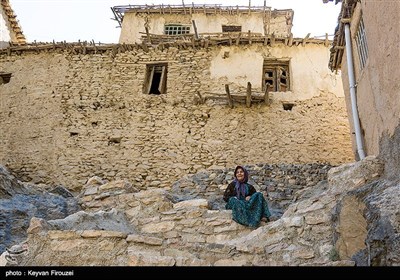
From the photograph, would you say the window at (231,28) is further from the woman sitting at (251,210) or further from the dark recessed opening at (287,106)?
the woman sitting at (251,210)

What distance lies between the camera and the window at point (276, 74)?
14.0m

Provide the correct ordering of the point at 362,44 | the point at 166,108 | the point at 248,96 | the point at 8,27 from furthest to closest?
the point at 8,27, the point at 166,108, the point at 248,96, the point at 362,44

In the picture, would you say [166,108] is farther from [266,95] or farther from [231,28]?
[231,28]

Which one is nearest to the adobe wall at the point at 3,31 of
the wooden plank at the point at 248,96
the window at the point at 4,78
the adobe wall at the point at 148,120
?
the window at the point at 4,78

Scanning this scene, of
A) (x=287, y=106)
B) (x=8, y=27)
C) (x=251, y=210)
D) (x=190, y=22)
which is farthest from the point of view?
(x=190, y=22)

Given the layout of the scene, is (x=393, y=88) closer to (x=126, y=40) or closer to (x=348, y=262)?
(x=348, y=262)

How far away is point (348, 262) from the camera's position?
14.3 feet

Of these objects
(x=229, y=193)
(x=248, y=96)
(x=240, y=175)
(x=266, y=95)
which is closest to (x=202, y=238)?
(x=229, y=193)

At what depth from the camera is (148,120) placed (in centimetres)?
1312

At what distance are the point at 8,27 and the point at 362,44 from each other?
14.8 m

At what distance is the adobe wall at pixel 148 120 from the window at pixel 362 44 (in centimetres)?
462

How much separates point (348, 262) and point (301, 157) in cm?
781
